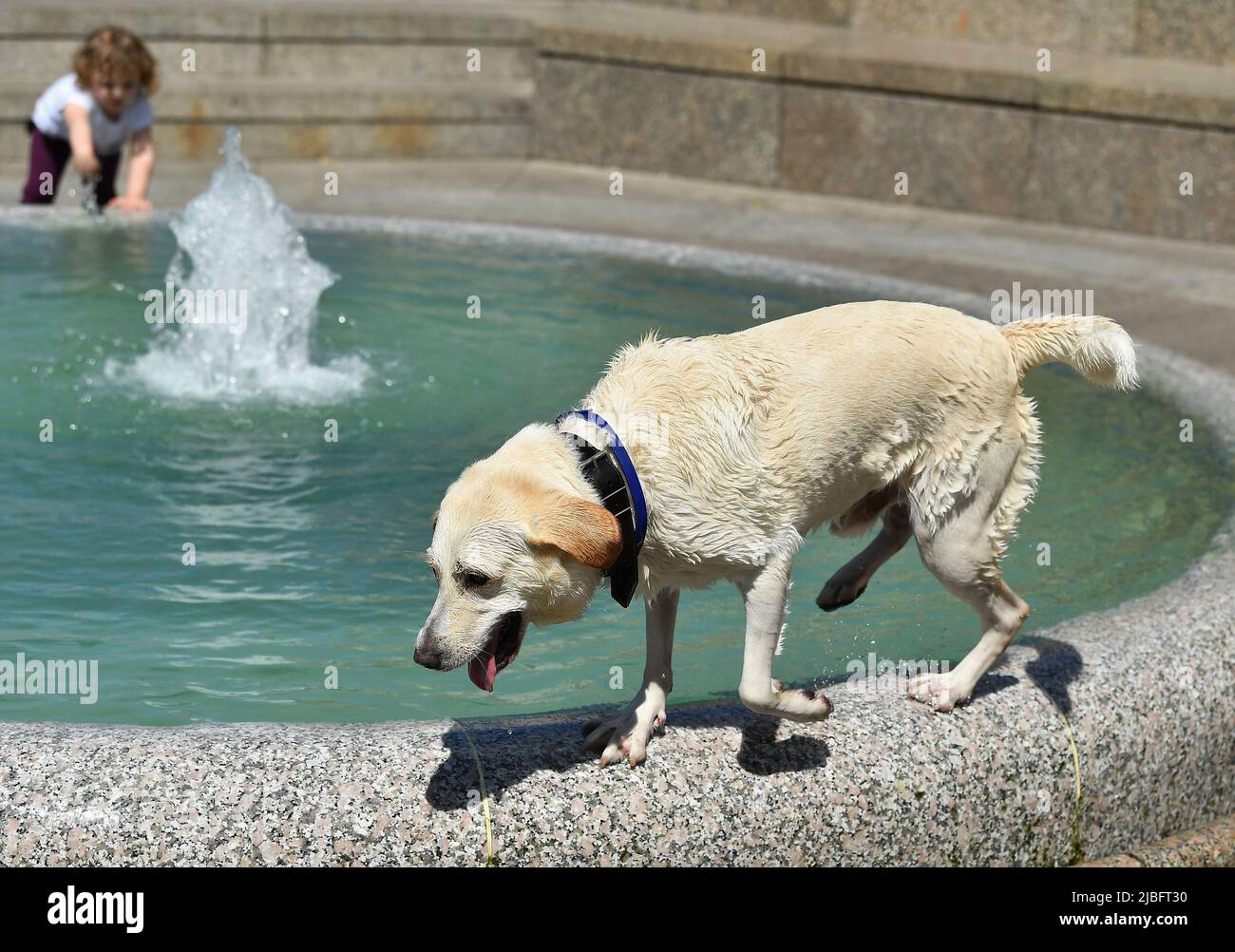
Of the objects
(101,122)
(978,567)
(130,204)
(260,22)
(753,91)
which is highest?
(260,22)

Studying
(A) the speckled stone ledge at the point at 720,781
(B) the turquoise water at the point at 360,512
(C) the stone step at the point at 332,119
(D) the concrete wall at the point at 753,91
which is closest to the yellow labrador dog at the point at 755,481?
(A) the speckled stone ledge at the point at 720,781

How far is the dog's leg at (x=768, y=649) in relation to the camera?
4.09 m

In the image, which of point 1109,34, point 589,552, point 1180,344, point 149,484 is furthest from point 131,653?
point 1109,34

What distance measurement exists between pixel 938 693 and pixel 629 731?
921mm

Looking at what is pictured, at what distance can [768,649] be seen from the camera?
13.5ft

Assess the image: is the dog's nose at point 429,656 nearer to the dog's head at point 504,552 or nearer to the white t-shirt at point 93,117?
the dog's head at point 504,552

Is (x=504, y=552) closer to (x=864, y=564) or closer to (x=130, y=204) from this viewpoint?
(x=864, y=564)

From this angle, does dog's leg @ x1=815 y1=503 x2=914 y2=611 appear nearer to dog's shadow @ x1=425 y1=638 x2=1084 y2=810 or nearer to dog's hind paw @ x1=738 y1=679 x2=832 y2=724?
dog's shadow @ x1=425 y1=638 x2=1084 y2=810

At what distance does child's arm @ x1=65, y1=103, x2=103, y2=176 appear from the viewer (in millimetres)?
10992

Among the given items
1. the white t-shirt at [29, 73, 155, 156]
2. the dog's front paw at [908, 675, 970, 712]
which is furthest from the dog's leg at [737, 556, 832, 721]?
the white t-shirt at [29, 73, 155, 156]

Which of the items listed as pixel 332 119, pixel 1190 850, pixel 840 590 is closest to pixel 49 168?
pixel 332 119

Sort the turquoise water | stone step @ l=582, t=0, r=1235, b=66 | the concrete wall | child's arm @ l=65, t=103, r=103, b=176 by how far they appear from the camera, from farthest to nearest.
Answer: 1. stone step @ l=582, t=0, r=1235, b=66
2. the concrete wall
3. child's arm @ l=65, t=103, r=103, b=176
4. the turquoise water

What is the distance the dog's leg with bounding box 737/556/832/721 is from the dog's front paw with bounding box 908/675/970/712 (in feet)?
1.30

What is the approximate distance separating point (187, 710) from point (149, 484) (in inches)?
89.1
